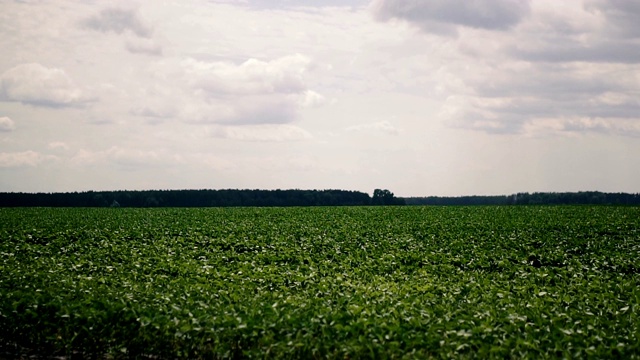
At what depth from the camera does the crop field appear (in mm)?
12047

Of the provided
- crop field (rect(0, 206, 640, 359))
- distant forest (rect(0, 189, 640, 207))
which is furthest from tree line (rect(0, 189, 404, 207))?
crop field (rect(0, 206, 640, 359))

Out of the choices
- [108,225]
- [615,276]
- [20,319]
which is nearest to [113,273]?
[20,319]

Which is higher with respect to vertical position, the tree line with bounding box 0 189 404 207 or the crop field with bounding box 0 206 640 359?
the tree line with bounding box 0 189 404 207

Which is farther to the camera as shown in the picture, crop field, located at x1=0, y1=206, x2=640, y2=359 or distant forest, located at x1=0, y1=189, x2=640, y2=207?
distant forest, located at x1=0, y1=189, x2=640, y2=207

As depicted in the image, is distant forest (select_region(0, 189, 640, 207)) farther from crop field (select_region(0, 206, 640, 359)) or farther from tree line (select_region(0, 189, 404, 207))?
crop field (select_region(0, 206, 640, 359))

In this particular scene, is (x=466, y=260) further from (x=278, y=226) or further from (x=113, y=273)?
(x=278, y=226)

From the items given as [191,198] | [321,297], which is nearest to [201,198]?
[191,198]

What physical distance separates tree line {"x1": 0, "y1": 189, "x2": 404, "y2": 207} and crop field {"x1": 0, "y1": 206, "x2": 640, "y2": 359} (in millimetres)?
88377

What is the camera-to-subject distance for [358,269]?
21.8 metres

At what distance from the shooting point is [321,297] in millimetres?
16359

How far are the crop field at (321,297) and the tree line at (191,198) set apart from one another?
8838cm

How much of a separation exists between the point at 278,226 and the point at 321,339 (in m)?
26.7

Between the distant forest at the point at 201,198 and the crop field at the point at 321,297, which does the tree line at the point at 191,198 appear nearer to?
the distant forest at the point at 201,198

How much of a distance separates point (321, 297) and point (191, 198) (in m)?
108
